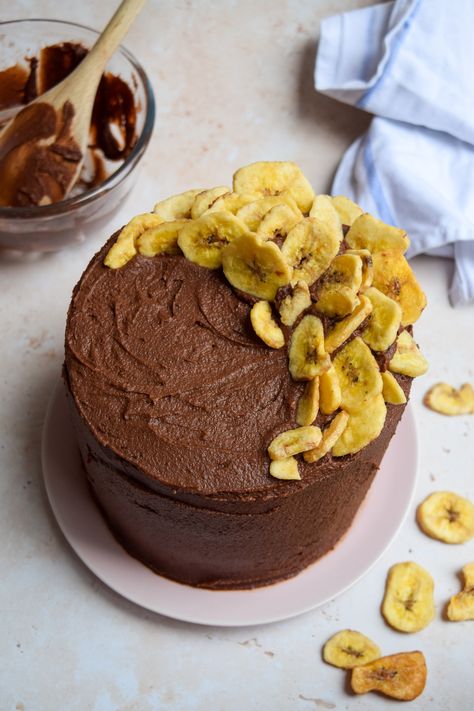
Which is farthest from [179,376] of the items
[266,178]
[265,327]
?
[266,178]

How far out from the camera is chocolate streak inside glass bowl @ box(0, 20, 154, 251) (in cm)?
256

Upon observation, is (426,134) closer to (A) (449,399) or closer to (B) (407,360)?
(A) (449,399)

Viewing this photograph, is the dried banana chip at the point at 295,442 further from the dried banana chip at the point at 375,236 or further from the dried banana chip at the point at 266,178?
the dried banana chip at the point at 266,178

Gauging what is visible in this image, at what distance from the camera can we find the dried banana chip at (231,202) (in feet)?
6.75

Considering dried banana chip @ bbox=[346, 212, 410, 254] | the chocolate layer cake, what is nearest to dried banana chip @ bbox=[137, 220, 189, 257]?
Answer: the chocolate layer cake

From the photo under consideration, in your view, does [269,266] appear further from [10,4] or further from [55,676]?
[10,4]

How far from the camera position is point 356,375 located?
1.91 meters

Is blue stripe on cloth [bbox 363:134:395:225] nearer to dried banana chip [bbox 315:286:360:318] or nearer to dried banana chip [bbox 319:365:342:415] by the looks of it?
dried banana chip [bbox 315:286:360:318]

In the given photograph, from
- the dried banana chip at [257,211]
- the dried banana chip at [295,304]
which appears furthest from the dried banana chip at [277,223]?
the dried banana chip at [295,304]

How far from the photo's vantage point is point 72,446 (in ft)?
7.66

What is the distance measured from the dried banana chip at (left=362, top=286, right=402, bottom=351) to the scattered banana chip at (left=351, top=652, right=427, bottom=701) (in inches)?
28.9

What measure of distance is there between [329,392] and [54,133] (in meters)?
1.16

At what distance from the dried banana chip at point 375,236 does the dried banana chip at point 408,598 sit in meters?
0.78

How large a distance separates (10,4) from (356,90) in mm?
1087
